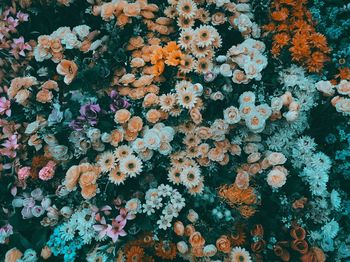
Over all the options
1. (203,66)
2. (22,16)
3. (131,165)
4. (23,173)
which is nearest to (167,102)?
(203,66)

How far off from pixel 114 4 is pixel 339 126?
1.69 metres

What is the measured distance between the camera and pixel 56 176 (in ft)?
8.09

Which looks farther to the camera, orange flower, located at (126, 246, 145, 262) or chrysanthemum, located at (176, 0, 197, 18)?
chrysanthemum, located at (176, 0, 197, 18)

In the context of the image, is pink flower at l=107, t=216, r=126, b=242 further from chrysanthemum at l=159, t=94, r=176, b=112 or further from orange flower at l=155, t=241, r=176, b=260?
chrysanthemum at l=159, t=94, r=176, b=112

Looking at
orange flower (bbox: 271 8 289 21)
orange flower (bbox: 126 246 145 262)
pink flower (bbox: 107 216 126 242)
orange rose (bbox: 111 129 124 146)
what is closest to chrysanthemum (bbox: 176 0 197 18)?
orange flower (bbox: 271 8 289 21)

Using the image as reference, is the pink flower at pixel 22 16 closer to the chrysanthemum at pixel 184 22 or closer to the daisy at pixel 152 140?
the chrysanthemum at pixel 184 22

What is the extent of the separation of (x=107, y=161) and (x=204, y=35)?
1.01m

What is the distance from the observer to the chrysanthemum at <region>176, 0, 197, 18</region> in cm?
259

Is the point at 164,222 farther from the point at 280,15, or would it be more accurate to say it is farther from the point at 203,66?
the point at 280,15

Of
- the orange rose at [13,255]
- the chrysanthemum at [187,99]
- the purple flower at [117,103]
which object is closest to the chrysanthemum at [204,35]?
the chrysanthemum at [187,99]

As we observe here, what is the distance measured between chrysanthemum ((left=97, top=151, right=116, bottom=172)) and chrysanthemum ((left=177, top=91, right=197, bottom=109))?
524 mm

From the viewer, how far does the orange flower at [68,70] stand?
2.46 m

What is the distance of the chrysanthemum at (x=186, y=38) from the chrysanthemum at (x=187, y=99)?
342mm

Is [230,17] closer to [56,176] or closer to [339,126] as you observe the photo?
[339,126]
